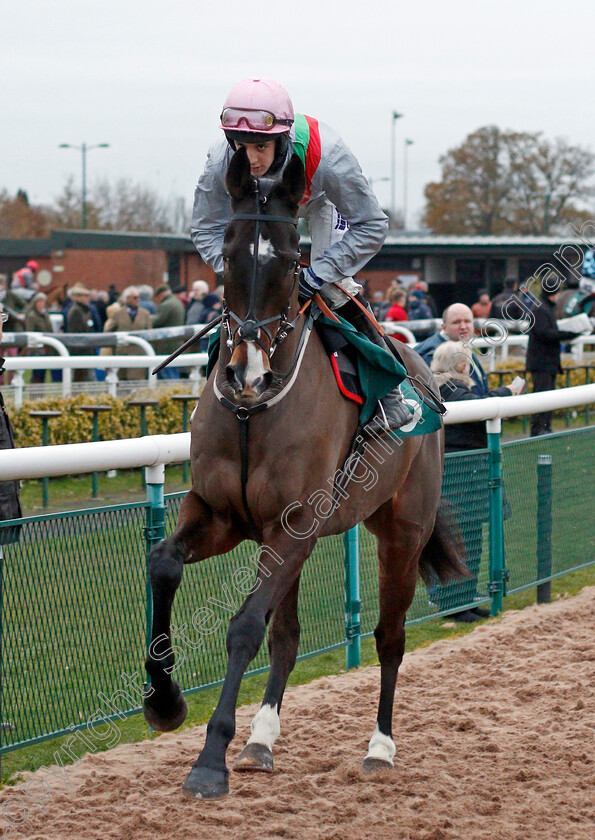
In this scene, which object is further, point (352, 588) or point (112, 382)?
point (112, 382)

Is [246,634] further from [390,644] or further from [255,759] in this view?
[390,644]

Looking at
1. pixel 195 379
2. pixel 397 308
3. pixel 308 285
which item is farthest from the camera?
pixel 397 308

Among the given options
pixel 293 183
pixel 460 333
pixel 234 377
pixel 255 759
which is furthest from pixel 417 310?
pixel 234 377

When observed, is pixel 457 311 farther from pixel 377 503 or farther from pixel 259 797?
pixel 259 797

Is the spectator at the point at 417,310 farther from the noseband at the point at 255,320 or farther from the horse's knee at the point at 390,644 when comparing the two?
the noseband at the point at 255,320

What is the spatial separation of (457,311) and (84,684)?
13.2 feet

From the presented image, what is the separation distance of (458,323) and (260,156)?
12.3 ft

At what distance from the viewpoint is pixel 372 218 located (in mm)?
3859

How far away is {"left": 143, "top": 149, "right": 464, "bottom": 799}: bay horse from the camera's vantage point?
10.5 ft

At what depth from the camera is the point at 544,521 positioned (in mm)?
6812

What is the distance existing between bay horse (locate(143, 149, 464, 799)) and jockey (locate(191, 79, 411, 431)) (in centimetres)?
15

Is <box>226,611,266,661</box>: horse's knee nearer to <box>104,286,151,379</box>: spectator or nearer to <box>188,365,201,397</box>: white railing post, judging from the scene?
<box>188,365,201,397</box>: white railing post

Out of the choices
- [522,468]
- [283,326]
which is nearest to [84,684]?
[283,326]

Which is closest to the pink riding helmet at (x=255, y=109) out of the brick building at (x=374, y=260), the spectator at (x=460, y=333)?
the spectator at (x=460, y=333)
